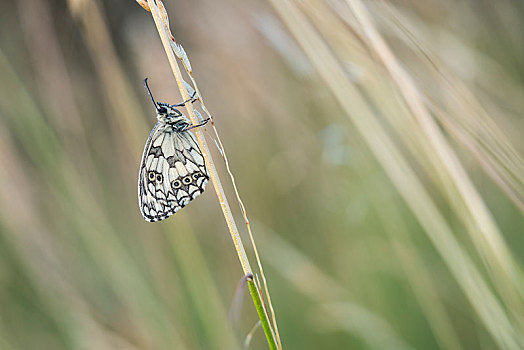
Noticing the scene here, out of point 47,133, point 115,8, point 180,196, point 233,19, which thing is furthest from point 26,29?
point 115,8

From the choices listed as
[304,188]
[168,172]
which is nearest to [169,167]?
[168,172]

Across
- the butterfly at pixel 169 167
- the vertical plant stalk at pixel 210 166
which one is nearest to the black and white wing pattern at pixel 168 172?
the butterfly at pixel 169 167

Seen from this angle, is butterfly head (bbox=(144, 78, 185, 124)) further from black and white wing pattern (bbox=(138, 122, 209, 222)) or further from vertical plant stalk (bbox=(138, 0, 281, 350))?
vertical plant stalk (bbox=(138, 0, 281, 350))

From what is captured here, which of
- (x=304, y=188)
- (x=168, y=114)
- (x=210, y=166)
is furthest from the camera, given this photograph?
(x=304, y=188)

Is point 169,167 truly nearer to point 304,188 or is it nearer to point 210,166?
point 210,166

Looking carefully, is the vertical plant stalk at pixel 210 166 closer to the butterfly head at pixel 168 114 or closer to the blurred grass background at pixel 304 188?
the blurred grass background at pixel 304 188

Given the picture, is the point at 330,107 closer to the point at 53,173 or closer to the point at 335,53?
the point at 335,53
